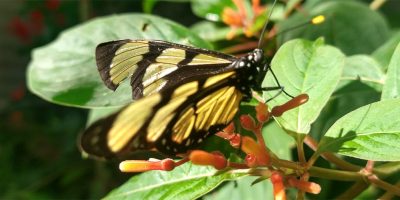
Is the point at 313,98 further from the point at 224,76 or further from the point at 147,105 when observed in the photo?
the point at 147,105

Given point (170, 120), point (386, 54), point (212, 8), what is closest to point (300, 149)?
point (170, 120)

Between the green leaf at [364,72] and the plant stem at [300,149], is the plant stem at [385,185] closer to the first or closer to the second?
the plant stem at [300,149]

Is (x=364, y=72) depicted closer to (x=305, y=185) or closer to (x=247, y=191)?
A: (x=247, y=191)

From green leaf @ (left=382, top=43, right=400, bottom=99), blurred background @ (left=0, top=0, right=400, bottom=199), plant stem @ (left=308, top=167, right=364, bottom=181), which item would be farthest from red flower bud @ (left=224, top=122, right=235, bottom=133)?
blurred background @ (left=0, top=0, right=400, bottom=199)

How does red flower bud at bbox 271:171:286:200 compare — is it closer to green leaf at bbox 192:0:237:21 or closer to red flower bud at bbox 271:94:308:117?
red flower bud at bbox 271:94:308:117

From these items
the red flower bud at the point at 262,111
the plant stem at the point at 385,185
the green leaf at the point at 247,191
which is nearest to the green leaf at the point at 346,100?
the green leaf at the point at 247,191

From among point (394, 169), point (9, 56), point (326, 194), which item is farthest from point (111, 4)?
point (394, 169)

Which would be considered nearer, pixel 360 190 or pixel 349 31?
pixel 360 190
